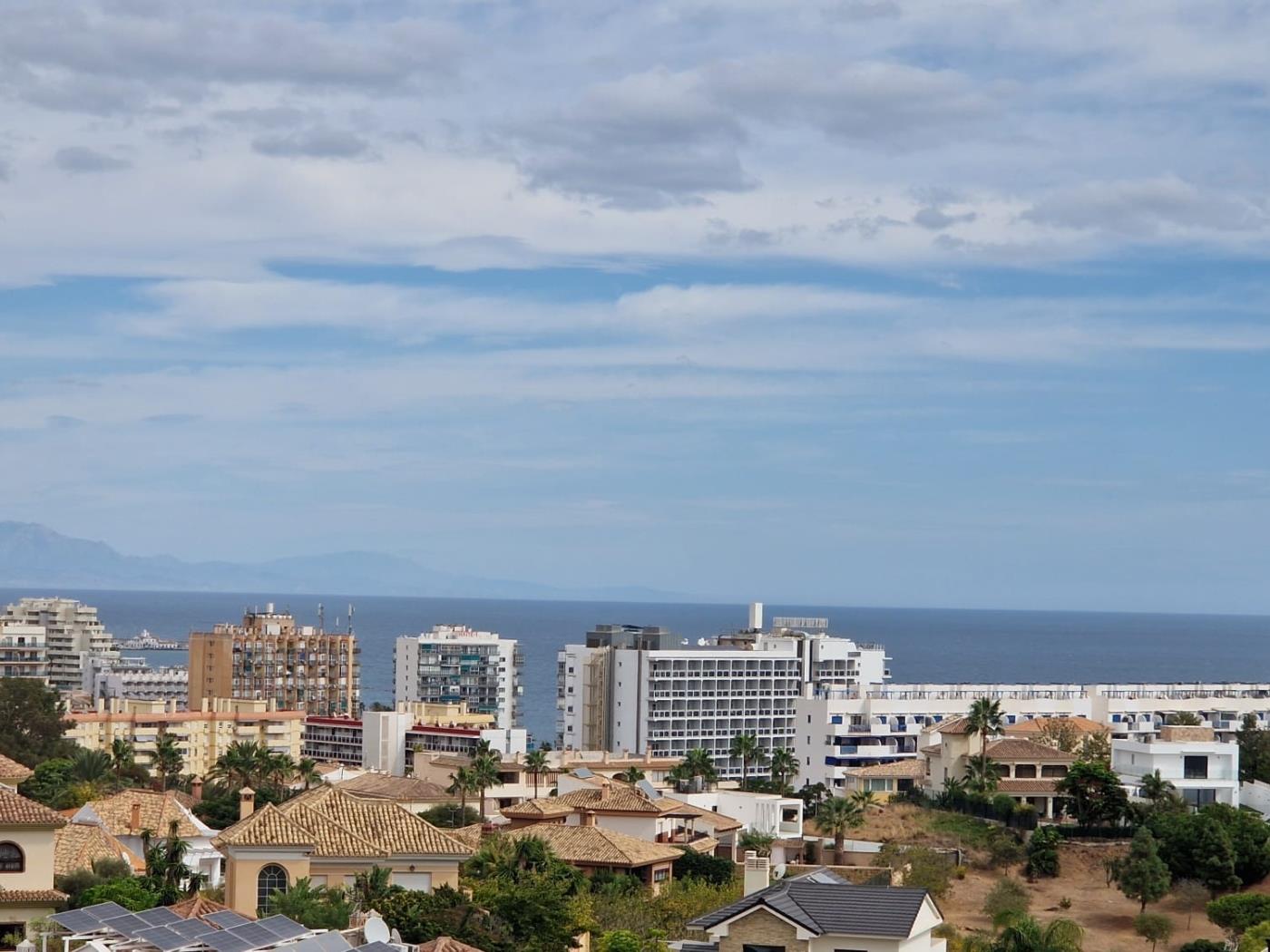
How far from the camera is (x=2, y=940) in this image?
45844 mm

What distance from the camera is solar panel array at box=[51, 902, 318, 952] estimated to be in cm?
3641

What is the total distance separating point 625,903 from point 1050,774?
4212 cm

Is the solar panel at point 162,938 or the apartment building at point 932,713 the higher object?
the solar panel at point 162,938

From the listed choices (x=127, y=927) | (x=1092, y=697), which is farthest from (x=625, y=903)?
(x=1092, y=697)

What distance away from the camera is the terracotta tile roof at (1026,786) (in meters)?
96.4

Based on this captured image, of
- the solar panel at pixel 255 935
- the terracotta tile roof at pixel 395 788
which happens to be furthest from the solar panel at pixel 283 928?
the terracotta tile roof at pixel 395 788

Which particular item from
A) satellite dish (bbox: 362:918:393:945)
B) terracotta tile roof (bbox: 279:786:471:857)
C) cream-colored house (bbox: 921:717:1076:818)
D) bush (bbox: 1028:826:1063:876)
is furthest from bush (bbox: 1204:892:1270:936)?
satellite dish (bbox: 362:918:393:945)

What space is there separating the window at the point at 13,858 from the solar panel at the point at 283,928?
10787 millimetres

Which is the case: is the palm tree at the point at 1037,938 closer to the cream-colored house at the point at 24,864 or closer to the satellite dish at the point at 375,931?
the satellite dish at the point at 375,931

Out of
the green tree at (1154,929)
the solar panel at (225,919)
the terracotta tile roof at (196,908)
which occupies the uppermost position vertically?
the solar panel at (225,919)

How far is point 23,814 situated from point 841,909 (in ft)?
64.0

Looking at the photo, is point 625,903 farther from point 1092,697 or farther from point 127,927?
point 1092,697

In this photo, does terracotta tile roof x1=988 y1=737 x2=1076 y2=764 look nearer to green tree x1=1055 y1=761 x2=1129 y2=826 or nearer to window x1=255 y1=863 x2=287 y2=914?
green tree x1=1055 y1=761 x2=1129 y2=826

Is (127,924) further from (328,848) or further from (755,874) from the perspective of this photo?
(755,874)
